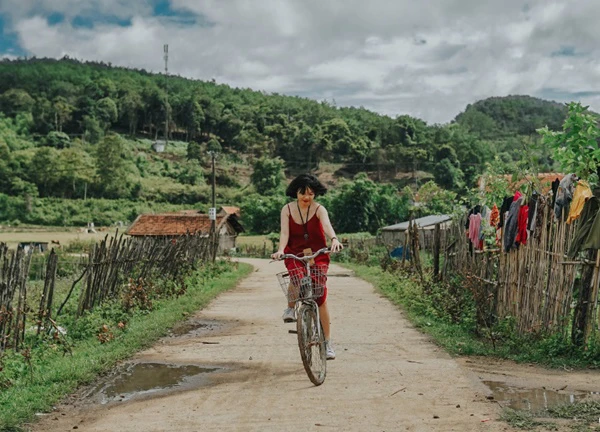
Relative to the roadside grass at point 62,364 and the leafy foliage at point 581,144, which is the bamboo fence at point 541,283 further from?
the roadside grass at point 62,364

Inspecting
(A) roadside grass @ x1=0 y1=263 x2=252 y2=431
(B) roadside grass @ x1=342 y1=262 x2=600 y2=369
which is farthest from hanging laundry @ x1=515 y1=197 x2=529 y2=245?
(A) roadside grass @ x1=0 y1=263 x2=252 y2=431

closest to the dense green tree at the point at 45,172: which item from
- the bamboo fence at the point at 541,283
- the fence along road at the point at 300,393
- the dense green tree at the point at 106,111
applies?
the dense green tree at the point at 106,111

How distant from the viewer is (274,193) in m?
78.2

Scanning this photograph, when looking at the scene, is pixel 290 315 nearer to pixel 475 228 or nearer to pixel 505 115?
pixel 475 228

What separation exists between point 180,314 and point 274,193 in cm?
6648

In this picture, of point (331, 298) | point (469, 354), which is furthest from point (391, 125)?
point (469, 354)

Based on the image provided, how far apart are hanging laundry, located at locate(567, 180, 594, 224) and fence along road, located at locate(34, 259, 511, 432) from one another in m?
1.88

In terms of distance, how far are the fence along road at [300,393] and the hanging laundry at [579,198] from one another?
1885mm

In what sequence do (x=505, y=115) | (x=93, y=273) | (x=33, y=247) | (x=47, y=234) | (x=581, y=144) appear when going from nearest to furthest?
(x=581, y=144)
(x=33, y=247)
(x=93, y=273)
(x=47, y=234)
(x=505, y=115)

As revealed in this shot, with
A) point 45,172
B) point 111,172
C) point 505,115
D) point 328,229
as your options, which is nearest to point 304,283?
point 328,229

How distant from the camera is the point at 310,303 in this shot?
21.9ft

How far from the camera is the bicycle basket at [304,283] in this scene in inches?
259

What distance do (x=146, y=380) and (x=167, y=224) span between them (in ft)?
142

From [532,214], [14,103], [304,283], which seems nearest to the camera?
[304,283]
